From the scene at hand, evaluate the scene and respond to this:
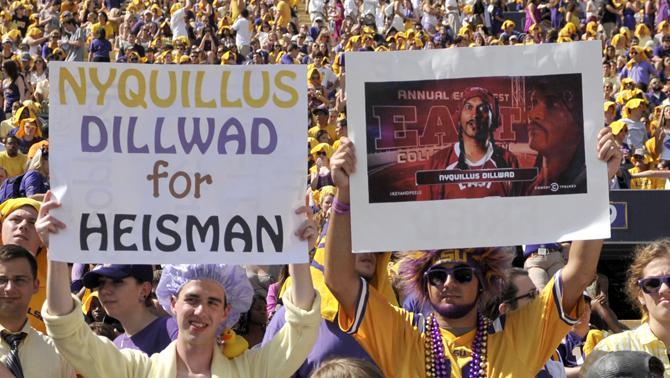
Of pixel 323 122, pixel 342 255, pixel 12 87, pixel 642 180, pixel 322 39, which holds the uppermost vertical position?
pixel 322 39

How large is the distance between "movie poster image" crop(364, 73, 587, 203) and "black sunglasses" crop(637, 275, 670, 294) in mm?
413

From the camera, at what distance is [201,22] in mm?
23438

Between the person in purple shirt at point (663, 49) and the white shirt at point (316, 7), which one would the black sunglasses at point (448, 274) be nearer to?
the person in purple shirt at point (663, 49)

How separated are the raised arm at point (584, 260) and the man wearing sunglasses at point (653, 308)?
0.85 ft

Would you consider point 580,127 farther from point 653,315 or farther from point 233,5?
point 233,5

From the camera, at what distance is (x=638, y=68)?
728 inches

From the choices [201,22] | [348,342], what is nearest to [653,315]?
[348,342]

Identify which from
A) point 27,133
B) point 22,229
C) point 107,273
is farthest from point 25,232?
point 27,133

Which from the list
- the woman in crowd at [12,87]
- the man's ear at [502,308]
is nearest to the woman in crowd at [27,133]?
the woman in crowd at [12,87]

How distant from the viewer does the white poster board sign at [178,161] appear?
4609 millimetres

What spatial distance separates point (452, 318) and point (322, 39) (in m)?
18.2

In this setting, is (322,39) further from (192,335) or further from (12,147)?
(192,335)

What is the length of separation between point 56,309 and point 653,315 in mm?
2084

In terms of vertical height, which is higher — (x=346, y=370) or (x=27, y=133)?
(x=27, y=133)
